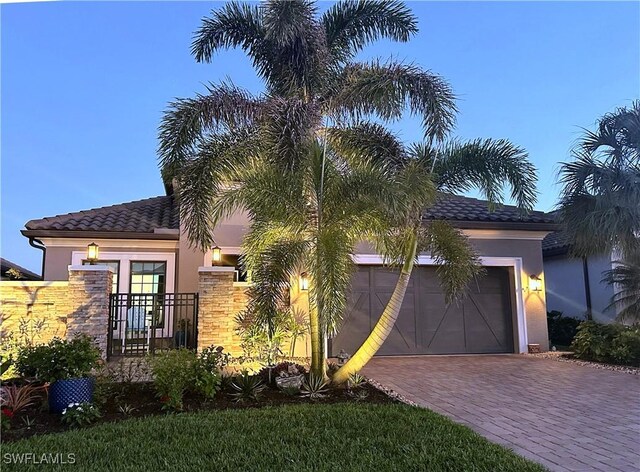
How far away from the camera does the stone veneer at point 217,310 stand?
986 centimetres

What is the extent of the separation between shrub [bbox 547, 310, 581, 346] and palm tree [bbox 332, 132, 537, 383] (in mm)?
9166

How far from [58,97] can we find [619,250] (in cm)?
1773

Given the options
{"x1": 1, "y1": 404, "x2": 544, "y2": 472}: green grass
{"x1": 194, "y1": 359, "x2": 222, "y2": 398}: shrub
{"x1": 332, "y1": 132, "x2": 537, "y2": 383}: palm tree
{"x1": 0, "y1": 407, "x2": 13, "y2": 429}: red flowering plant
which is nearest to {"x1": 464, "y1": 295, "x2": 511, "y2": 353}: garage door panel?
{"x1": 332, "y1": 132, "x2": 537, "y2": 383}: palm tree

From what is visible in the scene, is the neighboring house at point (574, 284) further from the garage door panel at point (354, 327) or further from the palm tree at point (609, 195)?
the garage door panel at point (354, 327)

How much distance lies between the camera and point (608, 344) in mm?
10953

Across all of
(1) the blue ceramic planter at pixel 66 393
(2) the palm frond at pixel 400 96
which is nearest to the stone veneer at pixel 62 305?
(1) the blue ceramic planter at pixel 66 393

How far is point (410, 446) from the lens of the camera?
464cm

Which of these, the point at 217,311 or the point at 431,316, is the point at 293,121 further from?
the point at 431,316

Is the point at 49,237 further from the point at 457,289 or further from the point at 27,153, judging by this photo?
the point at 457,289

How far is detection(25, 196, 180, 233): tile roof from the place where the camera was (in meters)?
11.9

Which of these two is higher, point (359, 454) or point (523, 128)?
point (523, 128)

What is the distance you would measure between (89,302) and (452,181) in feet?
25.9

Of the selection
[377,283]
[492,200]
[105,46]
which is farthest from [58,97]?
[492,200]

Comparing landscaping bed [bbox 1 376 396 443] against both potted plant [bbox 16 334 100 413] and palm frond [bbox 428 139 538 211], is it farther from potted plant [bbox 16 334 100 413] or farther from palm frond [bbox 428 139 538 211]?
palm frond [bbox 428 139 538 211]
